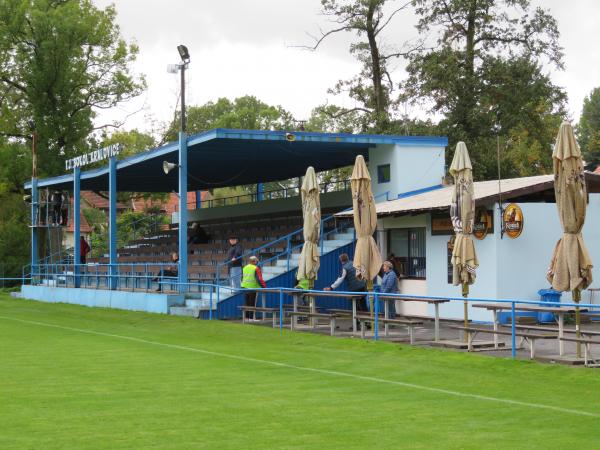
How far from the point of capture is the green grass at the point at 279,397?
370 inches

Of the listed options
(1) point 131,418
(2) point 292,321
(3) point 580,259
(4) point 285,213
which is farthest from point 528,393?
(4) point 285,213

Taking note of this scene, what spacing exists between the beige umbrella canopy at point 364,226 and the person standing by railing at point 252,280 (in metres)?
3.97

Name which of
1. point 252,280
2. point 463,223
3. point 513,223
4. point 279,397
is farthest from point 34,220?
point 279,397

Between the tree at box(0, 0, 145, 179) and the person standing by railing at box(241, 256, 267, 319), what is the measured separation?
29296 mm

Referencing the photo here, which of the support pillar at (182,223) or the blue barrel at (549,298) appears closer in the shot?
the blue barrel at (549,298)

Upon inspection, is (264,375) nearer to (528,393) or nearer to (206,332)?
(528,393)

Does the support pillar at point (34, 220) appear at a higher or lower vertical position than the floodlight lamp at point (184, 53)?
lower

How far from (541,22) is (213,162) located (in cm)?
1863

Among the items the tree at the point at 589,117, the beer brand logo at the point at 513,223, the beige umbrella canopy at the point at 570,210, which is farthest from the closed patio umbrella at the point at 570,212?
the tree at the point at 589,117

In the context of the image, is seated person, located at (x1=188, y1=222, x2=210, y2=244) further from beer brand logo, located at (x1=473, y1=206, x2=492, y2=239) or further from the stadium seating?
beer brand logo, located at (x1=473, y1=206, x2=492, y2=239)

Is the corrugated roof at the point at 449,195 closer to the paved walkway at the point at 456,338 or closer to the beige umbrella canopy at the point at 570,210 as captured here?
the paved walkway at the point at 456,338

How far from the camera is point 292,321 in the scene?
857 inches

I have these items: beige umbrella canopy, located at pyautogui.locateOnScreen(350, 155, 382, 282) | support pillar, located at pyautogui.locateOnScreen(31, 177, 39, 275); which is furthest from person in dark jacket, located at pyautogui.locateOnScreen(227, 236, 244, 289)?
support pillar, located at pyautogui.locateOnScreen(31, 177, 39, 275)

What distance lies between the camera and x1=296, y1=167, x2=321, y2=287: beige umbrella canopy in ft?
76.2
